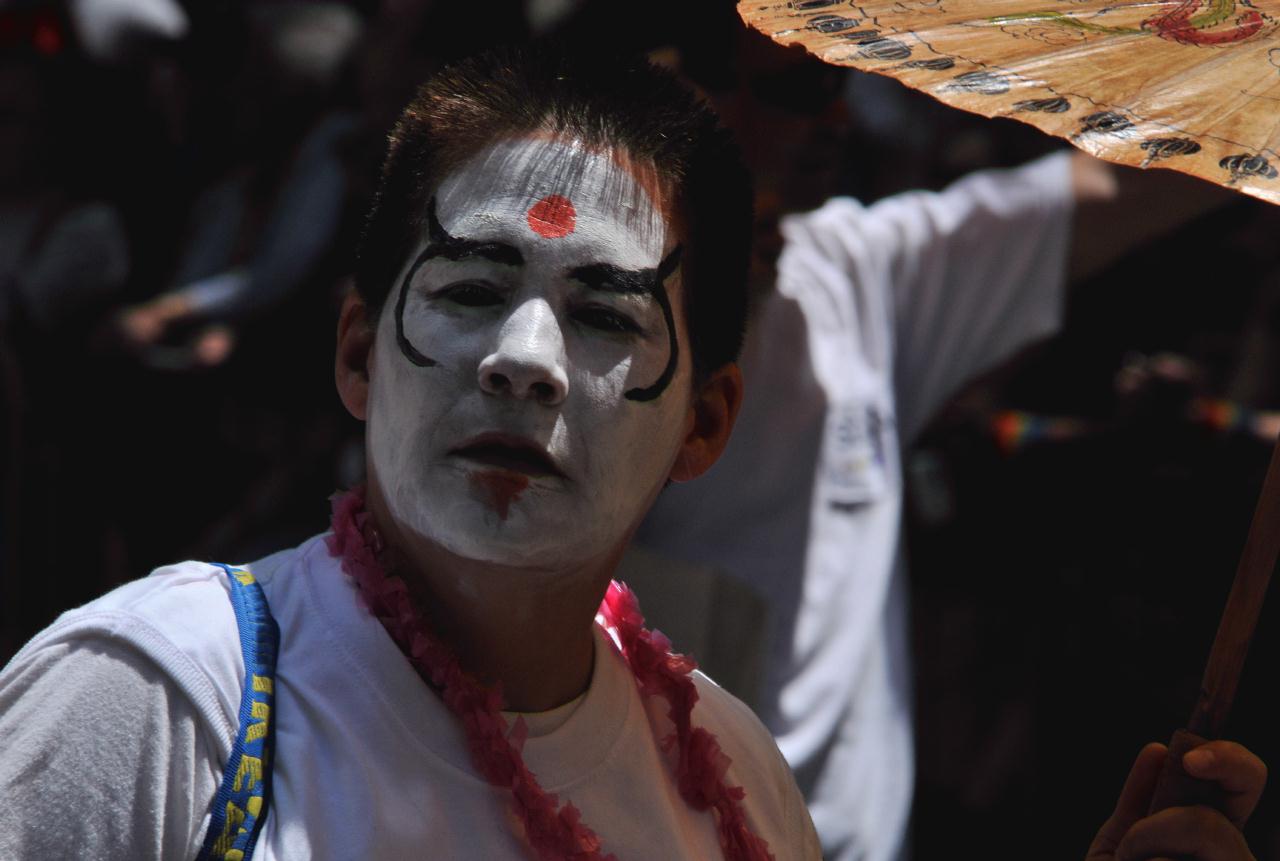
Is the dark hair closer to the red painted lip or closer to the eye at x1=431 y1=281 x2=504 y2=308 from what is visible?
the eye at x1=431 y1=281 x2=504 y2=308

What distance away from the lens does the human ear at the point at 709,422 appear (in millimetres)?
1751

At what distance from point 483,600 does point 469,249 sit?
0.35m

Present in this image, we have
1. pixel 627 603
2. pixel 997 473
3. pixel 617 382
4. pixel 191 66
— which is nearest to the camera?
pixel 617 382

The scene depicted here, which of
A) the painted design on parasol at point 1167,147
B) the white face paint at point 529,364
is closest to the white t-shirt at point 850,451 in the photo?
the white face paint at point 529,364

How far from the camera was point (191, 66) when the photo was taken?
16.1 ft

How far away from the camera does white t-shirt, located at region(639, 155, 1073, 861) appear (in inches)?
112

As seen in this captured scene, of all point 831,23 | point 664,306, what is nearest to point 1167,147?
point 831,23

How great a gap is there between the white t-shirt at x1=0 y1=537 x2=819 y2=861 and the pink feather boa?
2cm

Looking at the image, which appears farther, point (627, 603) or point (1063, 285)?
point (1063, 285)

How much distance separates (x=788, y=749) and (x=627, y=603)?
107cm

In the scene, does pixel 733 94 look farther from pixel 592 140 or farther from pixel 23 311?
pixel 23 311

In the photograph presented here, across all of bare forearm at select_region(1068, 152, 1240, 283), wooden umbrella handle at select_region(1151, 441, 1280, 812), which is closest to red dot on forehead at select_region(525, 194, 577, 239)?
wooden umbrella handle at select_region(1151, 441, 1280, 812)

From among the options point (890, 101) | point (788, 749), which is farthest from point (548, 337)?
point (890, 101)

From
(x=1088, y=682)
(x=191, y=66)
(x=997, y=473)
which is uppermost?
(x=191, y=66)
